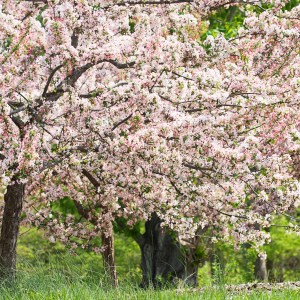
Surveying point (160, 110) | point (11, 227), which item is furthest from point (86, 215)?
point (160, 110)

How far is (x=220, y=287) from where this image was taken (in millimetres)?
5457

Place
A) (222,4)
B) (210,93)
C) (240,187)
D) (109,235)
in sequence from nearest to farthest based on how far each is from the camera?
(210,93)
(240,187)
(222,4)
(109,235)

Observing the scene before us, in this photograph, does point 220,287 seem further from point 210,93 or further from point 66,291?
point 210,93

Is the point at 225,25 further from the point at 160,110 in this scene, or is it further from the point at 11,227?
Answer: the point at 11,227

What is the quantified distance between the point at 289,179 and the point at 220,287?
211 cm

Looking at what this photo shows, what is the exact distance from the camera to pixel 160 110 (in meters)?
5.59

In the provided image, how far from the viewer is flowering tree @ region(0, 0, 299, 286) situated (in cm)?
561

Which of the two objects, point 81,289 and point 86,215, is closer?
point 81,289

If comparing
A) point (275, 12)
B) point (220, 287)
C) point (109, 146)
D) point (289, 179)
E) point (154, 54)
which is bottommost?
point (220, 287)

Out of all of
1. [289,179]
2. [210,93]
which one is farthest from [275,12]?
[289,179]

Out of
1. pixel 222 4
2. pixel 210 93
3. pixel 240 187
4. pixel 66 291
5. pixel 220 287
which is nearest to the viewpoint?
pixel 66 291

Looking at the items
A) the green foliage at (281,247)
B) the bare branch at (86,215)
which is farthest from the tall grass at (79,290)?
the green foliage at (281,247)

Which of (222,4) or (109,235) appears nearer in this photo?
(222,4)

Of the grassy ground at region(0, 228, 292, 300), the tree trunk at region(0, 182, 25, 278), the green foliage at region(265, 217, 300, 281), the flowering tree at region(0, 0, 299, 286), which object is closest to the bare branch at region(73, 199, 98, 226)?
the flowering tree at region(0, 0, 299, 286)
